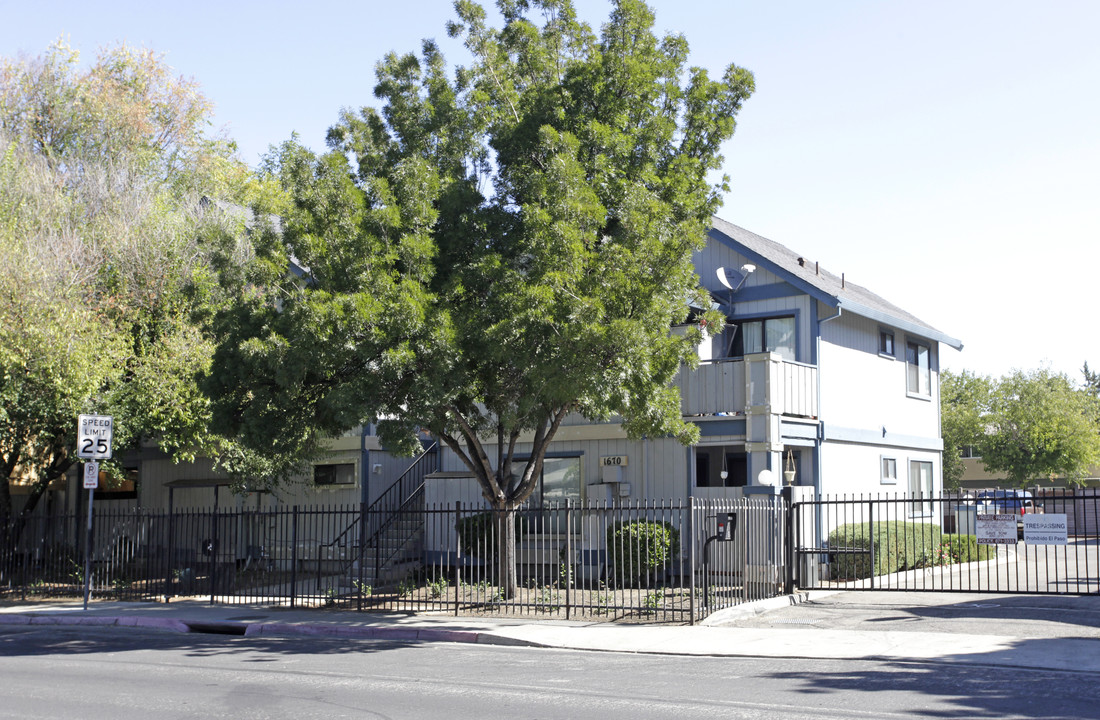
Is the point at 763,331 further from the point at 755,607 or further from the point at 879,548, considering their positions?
the point at 755,607

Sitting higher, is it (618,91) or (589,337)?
(618,91)

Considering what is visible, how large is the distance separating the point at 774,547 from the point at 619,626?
11.9ft

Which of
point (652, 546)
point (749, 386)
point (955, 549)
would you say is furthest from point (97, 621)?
point (955, 549)

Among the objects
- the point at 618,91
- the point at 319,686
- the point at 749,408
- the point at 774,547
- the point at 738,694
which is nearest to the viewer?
the point at 738,694

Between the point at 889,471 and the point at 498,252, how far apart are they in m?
12.8

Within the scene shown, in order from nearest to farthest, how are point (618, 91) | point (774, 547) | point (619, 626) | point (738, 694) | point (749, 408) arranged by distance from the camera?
point (738, 694)
point (619, 626)
point (618, 91)
point (774, 547)
point (749, 408)

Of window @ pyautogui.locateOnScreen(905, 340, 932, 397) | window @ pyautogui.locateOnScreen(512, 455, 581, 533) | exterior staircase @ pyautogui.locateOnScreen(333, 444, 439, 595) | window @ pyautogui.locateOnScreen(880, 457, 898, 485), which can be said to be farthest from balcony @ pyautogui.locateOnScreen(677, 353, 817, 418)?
exterior staircase @ pyautogui.locateOnScreen(333, 444, 439, 595)

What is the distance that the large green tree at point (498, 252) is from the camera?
13.8 meters

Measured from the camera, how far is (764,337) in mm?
21641

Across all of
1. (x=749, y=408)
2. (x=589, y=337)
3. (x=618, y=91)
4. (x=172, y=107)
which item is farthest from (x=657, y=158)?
(x=172, y=107)

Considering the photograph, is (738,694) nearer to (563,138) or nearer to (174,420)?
(563,138)

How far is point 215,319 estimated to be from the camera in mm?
16688

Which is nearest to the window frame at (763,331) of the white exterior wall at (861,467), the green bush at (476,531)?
the white exterior wall at (861,467)

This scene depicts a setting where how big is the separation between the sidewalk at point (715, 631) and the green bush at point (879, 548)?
1.88 meters
